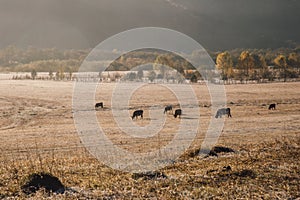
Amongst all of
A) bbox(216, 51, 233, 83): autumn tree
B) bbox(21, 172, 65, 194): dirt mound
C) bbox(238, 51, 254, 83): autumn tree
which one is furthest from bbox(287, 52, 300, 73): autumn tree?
bbox(21, 172, 65, 194): dirt mound

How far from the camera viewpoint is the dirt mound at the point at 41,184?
35.4ft

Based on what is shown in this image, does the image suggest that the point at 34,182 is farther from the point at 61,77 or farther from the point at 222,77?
the point at 61,77

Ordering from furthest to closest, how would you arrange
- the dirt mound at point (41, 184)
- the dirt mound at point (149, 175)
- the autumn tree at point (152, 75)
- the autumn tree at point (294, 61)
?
1. the autumn tree at point (294, 61)
2. the autumn tree at point (152, 75)
3. the dirt mound at point (149, 175)
4. the dirt mound at point (41, 184)

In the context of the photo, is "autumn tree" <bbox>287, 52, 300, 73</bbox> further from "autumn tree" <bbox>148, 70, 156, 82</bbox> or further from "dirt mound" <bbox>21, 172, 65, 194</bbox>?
"dirt mound" <bbox>21, 172, 65, 194</bbox>

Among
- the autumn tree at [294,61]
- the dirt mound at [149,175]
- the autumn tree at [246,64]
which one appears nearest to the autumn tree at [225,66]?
the autumn tree at [246,64]

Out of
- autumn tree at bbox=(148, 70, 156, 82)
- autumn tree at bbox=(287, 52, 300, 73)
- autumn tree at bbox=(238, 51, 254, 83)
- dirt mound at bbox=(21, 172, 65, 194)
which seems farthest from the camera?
autumn tree at bbox=(287, 52, 300, 73)

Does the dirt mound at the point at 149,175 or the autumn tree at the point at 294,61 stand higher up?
the autumn tree at the point at 294,61

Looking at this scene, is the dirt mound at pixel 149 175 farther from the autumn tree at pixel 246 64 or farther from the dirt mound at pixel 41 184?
the autumn tree at pixel 246 64

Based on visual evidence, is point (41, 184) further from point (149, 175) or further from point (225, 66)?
point (225, 66)

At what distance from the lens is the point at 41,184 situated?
36.4 ft

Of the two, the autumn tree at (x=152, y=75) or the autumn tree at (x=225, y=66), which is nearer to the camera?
the autumn tree at (x=152, y=75)

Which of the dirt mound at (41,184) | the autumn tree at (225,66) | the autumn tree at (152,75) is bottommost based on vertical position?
the dirt mound at (41,184)

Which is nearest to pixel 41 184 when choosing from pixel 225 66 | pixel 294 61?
pixel 225 66

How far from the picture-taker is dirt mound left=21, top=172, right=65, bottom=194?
1079cm
